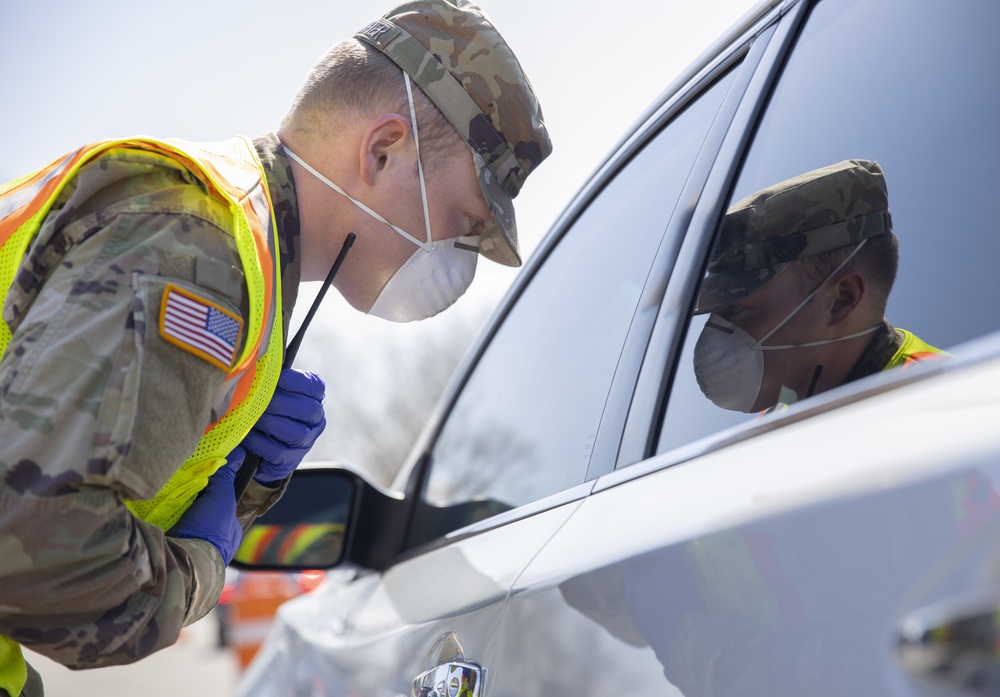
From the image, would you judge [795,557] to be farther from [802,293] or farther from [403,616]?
[403,616]

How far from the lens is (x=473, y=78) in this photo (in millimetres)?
2021

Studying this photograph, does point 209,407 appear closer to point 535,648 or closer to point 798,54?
point 535,648

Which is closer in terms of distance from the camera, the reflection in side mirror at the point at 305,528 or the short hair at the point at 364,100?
the short hair at the point at 364,100

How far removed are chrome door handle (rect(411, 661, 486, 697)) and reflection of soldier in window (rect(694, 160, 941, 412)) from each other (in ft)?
1.74

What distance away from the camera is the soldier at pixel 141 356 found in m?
1.17

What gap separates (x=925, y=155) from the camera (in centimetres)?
107

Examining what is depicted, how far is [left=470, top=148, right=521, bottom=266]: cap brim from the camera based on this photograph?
2.08 metres

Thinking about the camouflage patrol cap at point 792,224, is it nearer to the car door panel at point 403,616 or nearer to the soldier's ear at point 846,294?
the soldier's ear at point 846,294

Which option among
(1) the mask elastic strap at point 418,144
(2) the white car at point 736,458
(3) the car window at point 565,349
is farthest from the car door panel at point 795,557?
(1) the mask elastic strap at point 418,144

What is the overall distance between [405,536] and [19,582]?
1.31 m

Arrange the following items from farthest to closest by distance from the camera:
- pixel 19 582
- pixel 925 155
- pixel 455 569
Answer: pixel 455 569, pixel 19 582, pixel 925 155

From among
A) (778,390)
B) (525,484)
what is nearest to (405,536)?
(525,484)

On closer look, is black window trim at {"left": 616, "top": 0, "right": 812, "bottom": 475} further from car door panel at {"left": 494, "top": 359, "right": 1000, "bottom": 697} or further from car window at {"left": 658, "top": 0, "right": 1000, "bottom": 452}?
car door panel at {"left": 494, "top": 359, "right": 1000, "bottom": 697}

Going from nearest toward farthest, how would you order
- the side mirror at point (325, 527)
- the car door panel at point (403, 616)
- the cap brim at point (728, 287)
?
the cap brim at point (728, 287), the car door panel at point (403, 616), the side mirror at point (325, 527)
